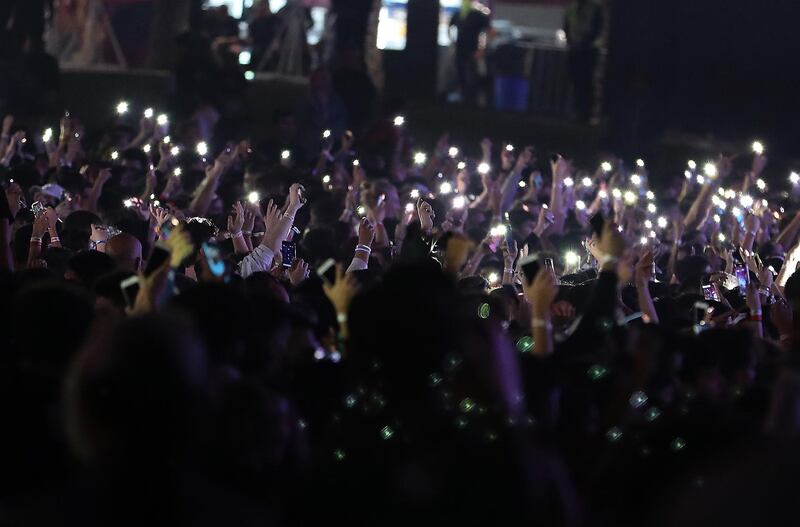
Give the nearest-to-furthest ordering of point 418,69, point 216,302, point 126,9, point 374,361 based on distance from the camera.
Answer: point 374,361, point 216,302, point 418,69, point 126,9

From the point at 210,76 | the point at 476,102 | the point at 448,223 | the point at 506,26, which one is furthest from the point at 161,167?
the point at 506,26

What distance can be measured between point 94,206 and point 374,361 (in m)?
6.25

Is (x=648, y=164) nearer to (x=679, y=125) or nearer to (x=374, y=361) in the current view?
(x=679, y=125)

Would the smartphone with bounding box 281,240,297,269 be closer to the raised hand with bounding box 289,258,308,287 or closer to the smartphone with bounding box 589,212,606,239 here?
the raised hand with bounding box 289,258,308,287

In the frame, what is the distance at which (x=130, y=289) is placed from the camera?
16.0ft

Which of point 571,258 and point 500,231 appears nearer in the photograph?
point 571,258

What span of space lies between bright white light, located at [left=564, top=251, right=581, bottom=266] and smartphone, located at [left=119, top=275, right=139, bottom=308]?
3.88 metres

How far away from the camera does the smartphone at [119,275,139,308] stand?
481cm

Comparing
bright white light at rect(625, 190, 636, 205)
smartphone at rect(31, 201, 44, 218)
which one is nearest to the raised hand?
smartphone at rect(31, 201, 44, 218)

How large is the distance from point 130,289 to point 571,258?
392 cm

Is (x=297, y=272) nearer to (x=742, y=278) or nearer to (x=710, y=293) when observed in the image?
(x=710, y=293)

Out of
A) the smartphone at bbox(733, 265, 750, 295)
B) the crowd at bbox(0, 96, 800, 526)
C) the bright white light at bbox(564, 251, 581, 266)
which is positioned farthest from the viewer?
the bright white light at bbox(564, 251, 581, 266)

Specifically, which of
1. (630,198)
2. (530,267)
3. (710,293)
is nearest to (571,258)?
(710,293)

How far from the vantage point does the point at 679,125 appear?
16984 millimetres
